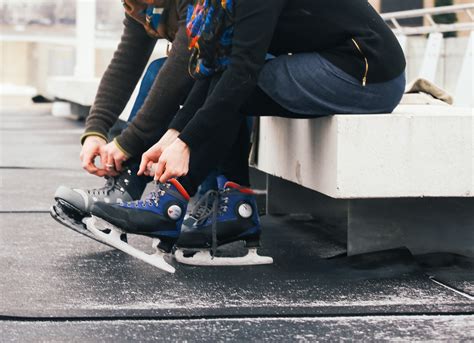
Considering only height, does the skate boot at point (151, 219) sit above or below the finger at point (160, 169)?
below

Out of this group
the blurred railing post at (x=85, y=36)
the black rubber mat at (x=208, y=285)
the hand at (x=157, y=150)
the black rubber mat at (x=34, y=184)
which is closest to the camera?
the black rubber mat at (x=208, y=285)

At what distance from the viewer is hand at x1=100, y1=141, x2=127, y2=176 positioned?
9.89ft

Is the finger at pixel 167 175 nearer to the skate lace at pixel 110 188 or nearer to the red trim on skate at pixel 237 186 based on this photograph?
the red trim on skate at pixel 237 186

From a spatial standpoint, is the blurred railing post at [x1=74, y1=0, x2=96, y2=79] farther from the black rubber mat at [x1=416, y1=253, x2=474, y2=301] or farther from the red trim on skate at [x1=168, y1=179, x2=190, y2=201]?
the red trim on skate at [x1=168, y1=179, x2=190, y2=201]

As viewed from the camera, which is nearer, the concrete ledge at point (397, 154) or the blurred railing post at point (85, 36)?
the concrete ledge at point (397, 154)

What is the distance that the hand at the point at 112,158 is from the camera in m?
3.02

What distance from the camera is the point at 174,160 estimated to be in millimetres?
2561

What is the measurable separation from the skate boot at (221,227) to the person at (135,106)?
0.24 metres

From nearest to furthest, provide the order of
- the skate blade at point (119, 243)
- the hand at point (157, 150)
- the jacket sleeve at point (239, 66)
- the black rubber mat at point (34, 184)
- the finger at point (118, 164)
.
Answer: the jacket sleeve at point (239, 66)
the hand at point (157, 150)
the skate blade at point (119, 243)
the finger at point (118, 164)
the black rubber mat at point (34, 184)

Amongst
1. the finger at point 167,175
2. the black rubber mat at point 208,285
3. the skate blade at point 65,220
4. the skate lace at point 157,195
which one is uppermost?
the finger at point 167,175

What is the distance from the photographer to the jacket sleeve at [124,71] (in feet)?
10.8

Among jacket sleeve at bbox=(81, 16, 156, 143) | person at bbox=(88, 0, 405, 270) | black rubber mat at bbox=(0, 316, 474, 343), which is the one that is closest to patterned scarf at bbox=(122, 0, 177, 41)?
jacket sleeve at bbox=(81, 16, 156, 143)

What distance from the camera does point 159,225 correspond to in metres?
Result: 2.78

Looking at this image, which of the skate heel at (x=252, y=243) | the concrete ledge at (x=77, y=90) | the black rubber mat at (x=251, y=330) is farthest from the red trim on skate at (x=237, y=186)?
the concrete ledge at (x=77, y=90)
